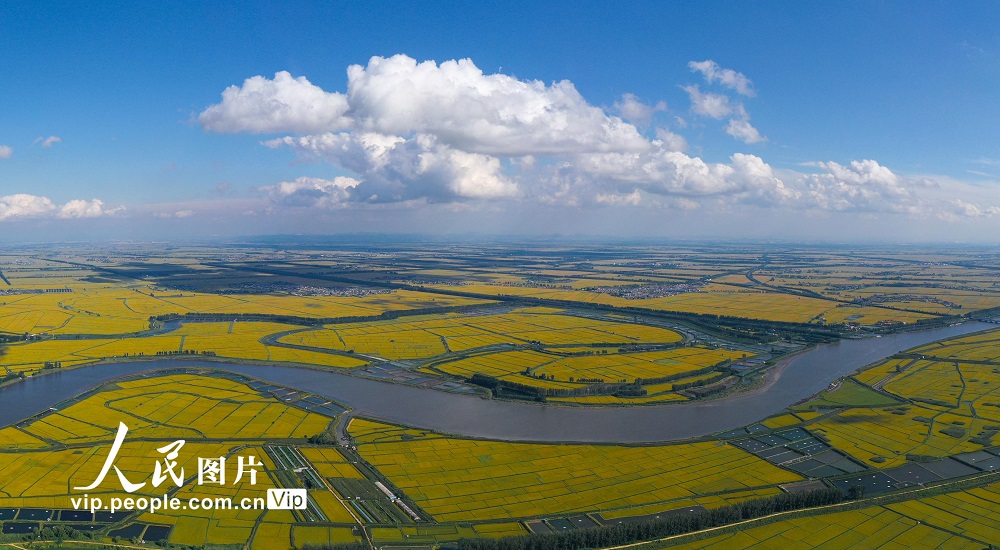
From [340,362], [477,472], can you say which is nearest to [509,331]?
[340,362]

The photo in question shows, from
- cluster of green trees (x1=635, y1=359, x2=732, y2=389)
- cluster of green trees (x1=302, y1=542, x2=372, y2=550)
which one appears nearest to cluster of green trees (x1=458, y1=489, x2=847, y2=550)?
cluster of green trees (x1=302, y1=542, x2=372, y2=550)

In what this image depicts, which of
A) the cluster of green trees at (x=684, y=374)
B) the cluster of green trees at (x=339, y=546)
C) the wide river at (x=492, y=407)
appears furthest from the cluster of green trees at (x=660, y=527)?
the cluster of green trees at (x=684, y=374)

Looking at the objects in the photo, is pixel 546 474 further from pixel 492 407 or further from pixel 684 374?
pixel 684 374

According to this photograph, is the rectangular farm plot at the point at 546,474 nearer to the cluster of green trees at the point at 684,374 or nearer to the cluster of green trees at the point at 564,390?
the cluster of green trees at the point at 564,390

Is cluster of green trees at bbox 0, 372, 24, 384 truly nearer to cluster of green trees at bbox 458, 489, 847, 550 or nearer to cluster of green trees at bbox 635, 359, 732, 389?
cluster of green trees at bbox 458, 489, 847, 550

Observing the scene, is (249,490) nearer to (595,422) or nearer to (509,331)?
(595,422)

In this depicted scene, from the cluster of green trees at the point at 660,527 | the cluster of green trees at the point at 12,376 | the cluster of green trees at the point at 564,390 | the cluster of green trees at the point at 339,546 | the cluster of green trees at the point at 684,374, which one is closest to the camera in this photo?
the cluster of green trees at the point at 339,546
